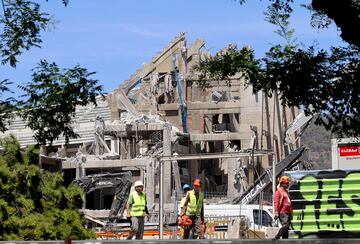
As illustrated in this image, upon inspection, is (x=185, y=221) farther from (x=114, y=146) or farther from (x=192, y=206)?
(x=114, y=146)

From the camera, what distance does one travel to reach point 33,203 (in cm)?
2564

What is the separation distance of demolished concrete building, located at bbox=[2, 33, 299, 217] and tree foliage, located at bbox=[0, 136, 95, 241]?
3831 cm

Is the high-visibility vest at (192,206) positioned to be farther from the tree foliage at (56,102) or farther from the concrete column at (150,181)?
the concrete column at (150,181)

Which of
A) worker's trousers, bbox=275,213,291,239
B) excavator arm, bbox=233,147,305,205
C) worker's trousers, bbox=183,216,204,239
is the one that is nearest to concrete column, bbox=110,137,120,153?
excavator arm, bbox=233,147,305,205

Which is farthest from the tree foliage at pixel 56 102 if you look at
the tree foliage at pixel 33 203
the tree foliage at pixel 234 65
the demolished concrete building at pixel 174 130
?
the demolished concrete building at pixel 174 130

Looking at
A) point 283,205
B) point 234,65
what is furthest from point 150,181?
point 234,65

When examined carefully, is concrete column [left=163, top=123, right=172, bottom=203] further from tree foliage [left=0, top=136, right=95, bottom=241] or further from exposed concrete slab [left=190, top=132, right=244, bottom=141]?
tree foliage [left=0, top=136, right=95, bottom=241]

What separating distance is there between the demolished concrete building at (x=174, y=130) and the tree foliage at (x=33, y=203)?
3831 centimetres

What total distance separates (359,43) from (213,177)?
69.0m

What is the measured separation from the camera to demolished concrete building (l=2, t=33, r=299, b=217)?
70375 millimetres

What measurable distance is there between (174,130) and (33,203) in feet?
159

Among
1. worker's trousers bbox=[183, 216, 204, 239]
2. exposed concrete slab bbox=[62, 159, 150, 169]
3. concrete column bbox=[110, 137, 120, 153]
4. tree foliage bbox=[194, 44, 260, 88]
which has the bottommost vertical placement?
worker's trousers bbox=[183, 216, 204, 239]

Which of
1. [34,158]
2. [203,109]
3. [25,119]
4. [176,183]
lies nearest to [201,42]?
[203,109]

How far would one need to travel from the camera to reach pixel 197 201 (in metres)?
22.1
